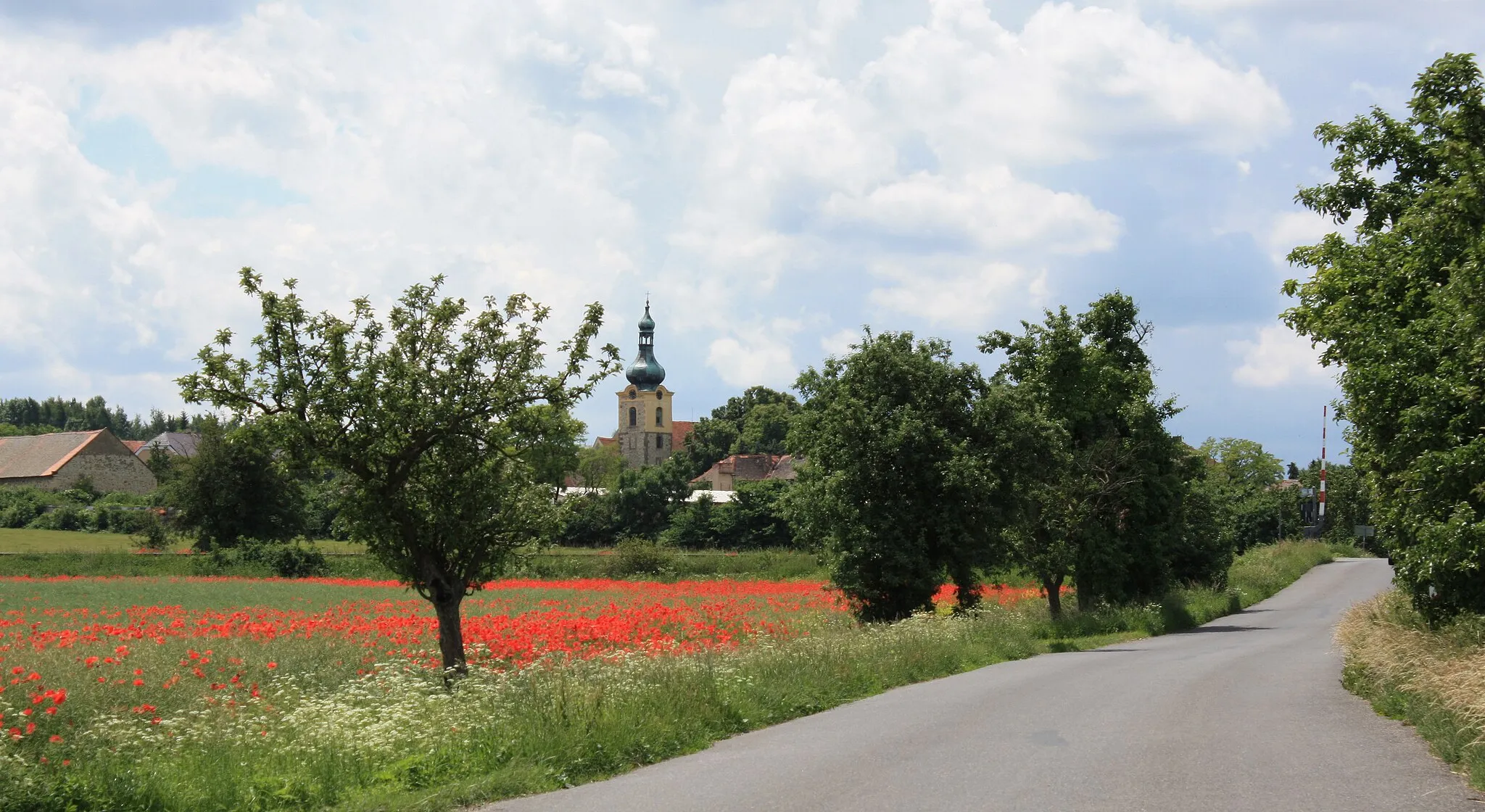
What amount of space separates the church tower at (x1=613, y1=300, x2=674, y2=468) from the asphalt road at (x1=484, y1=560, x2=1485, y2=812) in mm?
141637

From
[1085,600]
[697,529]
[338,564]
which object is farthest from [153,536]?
[1085,600]

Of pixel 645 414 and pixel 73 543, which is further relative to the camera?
pixel 645 414

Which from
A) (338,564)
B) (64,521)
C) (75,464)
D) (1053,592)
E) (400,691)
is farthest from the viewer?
(75,464)

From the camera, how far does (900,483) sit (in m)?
27.4

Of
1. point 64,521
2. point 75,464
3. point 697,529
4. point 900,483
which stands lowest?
point 697,529

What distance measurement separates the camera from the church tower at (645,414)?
15850 centimetres

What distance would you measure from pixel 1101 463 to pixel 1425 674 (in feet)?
67.4

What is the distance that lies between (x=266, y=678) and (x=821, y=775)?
445 inches

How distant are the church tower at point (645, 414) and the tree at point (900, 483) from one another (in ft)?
428

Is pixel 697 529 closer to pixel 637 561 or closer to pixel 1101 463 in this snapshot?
pixel 637 561

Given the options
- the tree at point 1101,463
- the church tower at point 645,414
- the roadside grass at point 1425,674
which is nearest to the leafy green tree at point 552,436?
the roadside grass at point 1425,674

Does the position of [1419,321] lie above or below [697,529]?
above

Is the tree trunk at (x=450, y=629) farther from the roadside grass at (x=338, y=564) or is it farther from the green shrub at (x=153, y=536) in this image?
the green shrub at (x=153, y=536)

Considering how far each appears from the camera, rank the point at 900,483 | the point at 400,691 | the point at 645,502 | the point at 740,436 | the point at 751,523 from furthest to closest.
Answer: the point at 740,436, the point at 645,502, the point at 751,523, the point at 900,483, the point at 400,691
